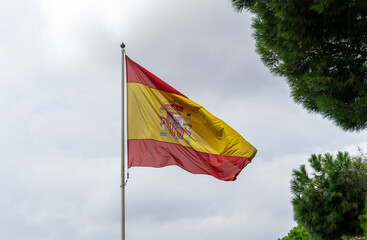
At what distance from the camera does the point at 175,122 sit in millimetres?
10367

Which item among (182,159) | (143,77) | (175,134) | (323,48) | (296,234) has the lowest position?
(182,159)

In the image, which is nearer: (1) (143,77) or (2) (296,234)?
(1) (143,77)

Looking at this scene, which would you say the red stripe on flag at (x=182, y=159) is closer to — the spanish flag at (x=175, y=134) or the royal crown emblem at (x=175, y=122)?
the spanish flag at (x=175, y=134)

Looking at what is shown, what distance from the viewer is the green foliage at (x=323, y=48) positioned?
753cm

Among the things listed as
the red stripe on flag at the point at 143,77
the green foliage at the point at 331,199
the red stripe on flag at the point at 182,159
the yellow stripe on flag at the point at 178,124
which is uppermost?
the red stripe on flag at the point at 143,77

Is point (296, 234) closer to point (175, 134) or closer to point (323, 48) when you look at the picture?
point (175, 134)

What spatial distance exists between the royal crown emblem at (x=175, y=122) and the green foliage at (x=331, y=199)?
3.26 meters

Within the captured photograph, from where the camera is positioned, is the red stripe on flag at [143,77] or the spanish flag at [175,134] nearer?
the spanish flag at [175,134]

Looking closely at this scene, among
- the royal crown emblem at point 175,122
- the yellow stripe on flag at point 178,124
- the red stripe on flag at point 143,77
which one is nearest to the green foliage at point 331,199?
the yellow stripe on flag at point 178,124

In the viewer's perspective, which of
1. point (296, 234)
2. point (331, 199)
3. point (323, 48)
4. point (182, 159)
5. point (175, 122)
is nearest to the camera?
point (323, 48)

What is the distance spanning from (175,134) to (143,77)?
164cm

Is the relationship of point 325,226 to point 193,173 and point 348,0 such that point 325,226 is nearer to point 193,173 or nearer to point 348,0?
point 193,173

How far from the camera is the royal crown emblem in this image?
33.4 feet

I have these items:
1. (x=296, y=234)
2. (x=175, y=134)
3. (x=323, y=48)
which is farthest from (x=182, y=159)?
(x=296, y=234)
